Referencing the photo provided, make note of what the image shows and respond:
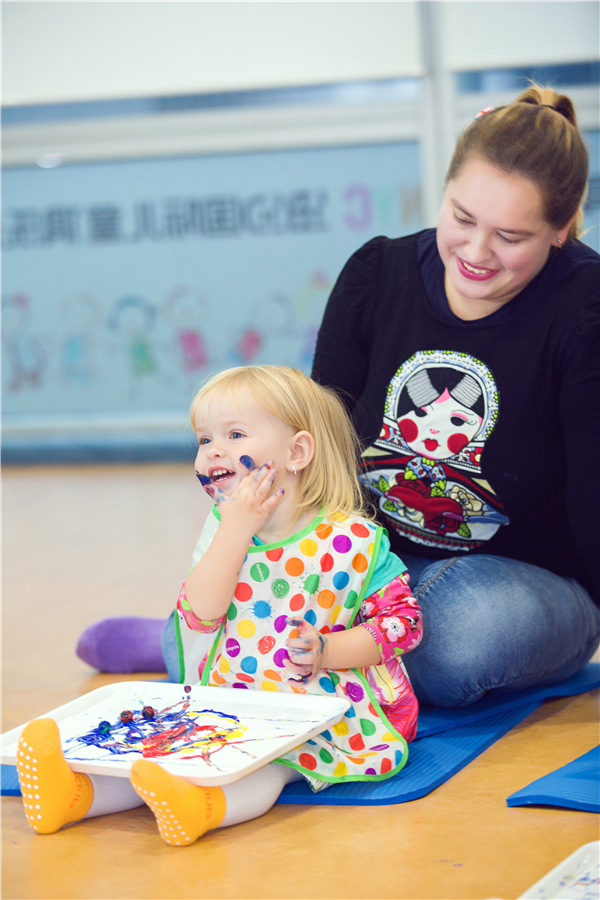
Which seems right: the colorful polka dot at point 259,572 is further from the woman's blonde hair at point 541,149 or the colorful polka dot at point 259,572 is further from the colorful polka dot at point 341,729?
the woman's blonde hair at point 541,149

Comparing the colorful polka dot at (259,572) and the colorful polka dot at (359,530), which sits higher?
the colorful polka dot at (359,530)

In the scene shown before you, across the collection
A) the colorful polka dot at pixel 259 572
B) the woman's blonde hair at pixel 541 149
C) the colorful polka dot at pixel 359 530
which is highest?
the woman's blonde hair at pixel 541 149

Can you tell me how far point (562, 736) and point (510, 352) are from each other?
51cm

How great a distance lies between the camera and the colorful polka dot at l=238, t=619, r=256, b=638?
1.09m

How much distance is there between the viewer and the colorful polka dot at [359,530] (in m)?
1.10

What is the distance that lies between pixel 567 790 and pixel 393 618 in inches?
10.2

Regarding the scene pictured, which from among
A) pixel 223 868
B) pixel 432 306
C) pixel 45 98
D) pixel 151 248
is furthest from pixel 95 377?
pixel 223 868

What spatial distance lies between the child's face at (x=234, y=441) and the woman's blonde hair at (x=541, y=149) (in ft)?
1.37

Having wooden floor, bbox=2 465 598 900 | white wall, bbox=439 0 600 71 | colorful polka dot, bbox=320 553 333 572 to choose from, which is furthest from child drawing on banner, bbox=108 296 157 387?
colorful polka dot, bbox=320 553 333 572

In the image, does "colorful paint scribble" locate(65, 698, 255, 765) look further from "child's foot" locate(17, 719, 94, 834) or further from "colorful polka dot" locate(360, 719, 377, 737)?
"colorful polka dot" locate(360, 719, 377, 737)

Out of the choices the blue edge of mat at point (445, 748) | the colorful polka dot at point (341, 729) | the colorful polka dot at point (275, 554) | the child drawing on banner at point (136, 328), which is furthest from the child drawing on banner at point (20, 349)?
the colorful polka dot at point (341, 729)

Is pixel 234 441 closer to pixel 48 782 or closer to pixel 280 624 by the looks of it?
pixel 280 624

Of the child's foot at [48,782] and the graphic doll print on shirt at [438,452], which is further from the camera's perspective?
the graphic doll print on shirt at [438,452]

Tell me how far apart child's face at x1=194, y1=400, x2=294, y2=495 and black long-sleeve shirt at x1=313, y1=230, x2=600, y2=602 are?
0.83 feet
